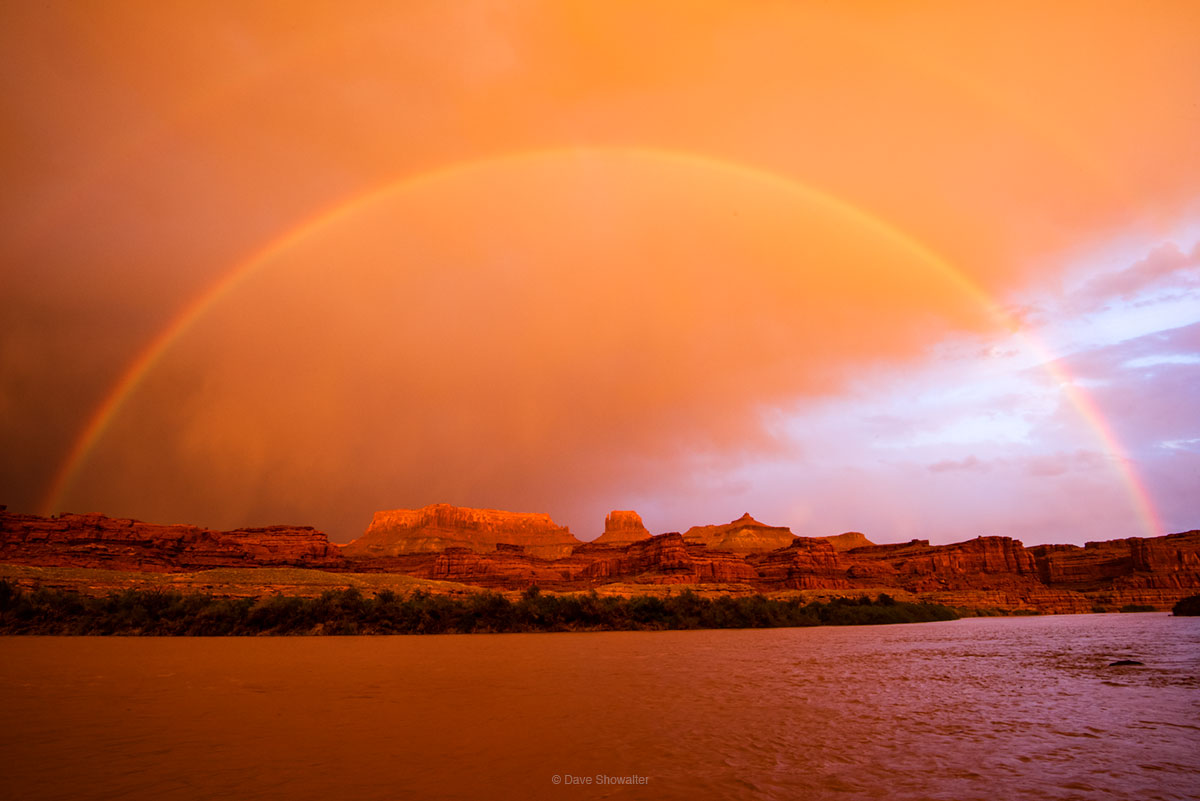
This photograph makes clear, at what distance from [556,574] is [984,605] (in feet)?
229

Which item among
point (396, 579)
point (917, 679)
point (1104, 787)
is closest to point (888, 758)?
point (1104, 787)

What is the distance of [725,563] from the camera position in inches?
4200

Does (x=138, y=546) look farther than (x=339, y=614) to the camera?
Yes

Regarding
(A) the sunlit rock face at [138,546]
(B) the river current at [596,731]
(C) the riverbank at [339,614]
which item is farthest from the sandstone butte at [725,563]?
(B) the river current at [596,731]

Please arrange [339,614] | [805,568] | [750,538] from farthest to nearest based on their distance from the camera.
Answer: [750,538] < [805,568] < [339,614]

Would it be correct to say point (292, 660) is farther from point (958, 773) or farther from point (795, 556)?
point (795, 556)

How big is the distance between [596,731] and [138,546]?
97577 millimetres

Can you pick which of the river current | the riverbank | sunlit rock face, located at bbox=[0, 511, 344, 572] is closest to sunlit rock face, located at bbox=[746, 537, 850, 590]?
the riverbank

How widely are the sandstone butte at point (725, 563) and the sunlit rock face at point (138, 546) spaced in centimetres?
15

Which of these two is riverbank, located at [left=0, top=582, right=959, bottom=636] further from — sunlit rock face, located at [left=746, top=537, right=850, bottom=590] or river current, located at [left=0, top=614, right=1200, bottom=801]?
sunlit rock face, located at [left=746, top=537, right=850, bottom=590]

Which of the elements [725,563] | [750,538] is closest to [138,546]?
[725,563]

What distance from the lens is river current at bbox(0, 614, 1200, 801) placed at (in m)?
6.44

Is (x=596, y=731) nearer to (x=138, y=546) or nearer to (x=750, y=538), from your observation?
(x=138, y=546)

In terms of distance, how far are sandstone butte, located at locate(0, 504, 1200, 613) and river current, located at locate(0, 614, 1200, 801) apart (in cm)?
6302
